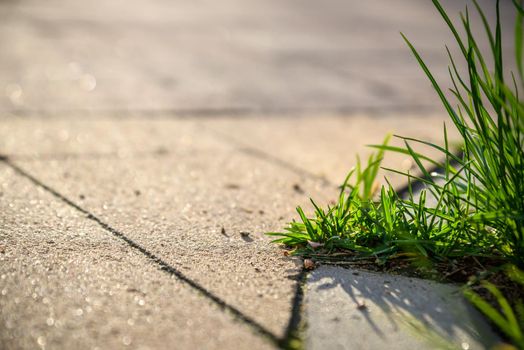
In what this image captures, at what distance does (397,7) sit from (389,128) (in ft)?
21.5

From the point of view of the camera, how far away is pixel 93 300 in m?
1.64

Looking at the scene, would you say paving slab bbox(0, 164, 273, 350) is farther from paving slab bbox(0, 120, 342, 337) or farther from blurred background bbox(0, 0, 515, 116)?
blurred background bbox(0, 0, 515, 116)

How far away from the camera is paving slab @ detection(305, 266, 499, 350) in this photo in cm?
154

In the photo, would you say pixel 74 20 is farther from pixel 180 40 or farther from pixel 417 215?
pixel 417 215

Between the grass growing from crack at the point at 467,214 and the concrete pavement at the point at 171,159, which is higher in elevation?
the grass growing from crack at the point at 467,214

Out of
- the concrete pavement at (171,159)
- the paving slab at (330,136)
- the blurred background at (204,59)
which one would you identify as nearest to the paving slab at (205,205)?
the concrete pavement at (171,159)

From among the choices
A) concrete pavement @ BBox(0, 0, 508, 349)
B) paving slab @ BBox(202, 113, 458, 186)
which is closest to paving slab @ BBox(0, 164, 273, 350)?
concrete pavement @ BBox(0, 0, 508, 349)

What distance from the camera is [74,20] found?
21.1 ft

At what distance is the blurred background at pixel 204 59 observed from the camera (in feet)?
13.4

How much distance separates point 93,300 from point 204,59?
3819 mm

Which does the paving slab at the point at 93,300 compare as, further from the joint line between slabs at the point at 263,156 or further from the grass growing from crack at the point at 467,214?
the joint line between slabs at the point at 263,156

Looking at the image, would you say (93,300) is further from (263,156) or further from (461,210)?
(263,156)

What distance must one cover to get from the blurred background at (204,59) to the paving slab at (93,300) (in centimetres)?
184

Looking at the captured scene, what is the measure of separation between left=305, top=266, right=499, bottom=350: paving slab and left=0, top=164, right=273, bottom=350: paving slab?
0.21 metres
